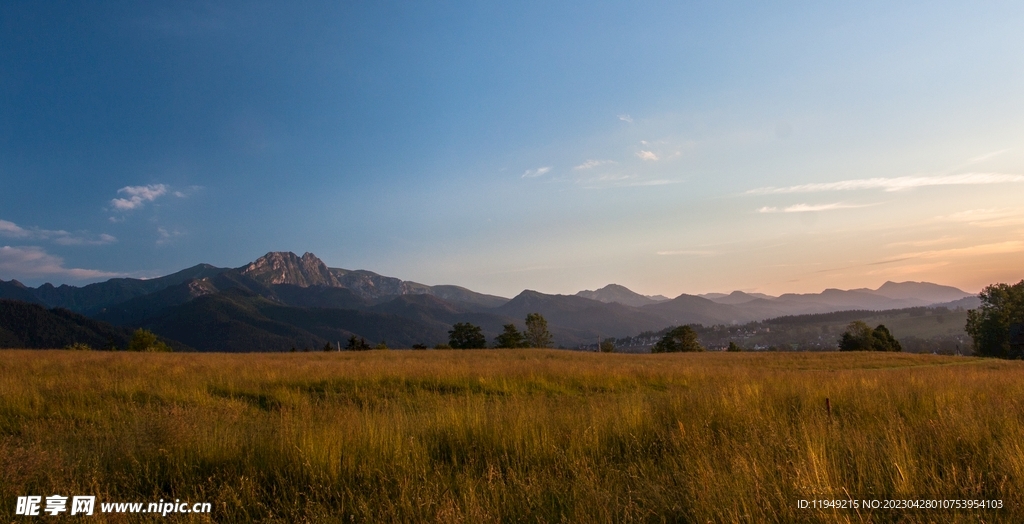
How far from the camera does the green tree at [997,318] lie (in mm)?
63250

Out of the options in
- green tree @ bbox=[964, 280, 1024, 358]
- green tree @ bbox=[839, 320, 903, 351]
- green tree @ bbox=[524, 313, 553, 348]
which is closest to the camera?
green tree @ bbox=[964, 280, 1024, 358]

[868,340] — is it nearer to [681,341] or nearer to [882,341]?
[882,341]

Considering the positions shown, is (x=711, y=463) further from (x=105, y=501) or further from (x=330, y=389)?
(x=330, y=389)

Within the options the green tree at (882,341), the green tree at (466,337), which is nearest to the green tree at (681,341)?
the green tree at (882,341)

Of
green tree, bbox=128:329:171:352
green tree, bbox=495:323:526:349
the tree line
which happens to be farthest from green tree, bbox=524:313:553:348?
green tree, bbox=128:329:171:352

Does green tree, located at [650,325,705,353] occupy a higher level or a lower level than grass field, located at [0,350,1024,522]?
lower

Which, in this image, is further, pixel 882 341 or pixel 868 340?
pixel 882 341

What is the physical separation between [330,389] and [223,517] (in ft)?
27.9

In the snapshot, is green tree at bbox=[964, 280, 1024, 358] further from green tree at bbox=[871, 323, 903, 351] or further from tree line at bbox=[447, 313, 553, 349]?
tree line at bbox=[447, 313, 553, 349]

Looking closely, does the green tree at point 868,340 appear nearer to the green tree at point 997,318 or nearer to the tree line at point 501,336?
the green tree at point 997,318

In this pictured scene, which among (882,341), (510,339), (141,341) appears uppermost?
(141,341)

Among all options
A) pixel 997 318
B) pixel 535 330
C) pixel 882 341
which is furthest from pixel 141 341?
pixel 997 318

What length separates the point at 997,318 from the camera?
211 feet

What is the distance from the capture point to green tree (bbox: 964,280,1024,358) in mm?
63250
